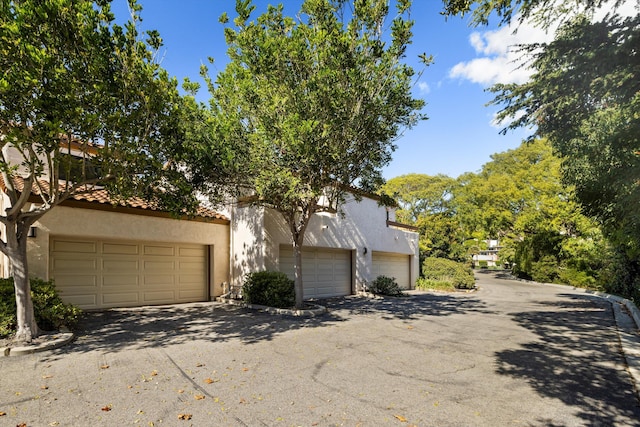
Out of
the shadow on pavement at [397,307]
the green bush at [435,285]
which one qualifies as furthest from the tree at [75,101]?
the green bush at [435,285]

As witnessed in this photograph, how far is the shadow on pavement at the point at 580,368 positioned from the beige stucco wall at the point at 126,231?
10.2m

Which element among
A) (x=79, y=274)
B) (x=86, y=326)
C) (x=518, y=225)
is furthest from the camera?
(x=518, y=225)

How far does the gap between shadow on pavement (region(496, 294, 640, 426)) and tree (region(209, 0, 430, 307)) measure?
5.74 m

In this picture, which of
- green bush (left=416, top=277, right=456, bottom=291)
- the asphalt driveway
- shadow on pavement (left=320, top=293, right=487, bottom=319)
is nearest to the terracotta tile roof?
the asphalt driveway

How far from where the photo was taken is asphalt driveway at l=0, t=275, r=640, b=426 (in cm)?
400

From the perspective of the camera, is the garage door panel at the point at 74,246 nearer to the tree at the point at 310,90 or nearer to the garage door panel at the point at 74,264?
the garage door panel at the point at 74,264

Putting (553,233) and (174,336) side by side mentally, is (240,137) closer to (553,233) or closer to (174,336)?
(174,336)

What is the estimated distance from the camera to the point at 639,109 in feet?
15.7

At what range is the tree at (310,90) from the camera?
8.75m

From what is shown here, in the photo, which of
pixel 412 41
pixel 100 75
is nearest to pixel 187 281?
pixel 100 75

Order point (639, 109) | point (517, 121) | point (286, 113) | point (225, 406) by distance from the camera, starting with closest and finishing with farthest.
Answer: point (225, 406)
point (639, 109)
point (517, 121)
point (286, 113)

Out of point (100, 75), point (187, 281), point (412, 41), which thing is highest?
point (412, 41)

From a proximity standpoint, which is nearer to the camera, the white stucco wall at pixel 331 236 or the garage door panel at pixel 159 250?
the garage door panel at pixel 159 250

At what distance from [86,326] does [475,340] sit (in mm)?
8999
